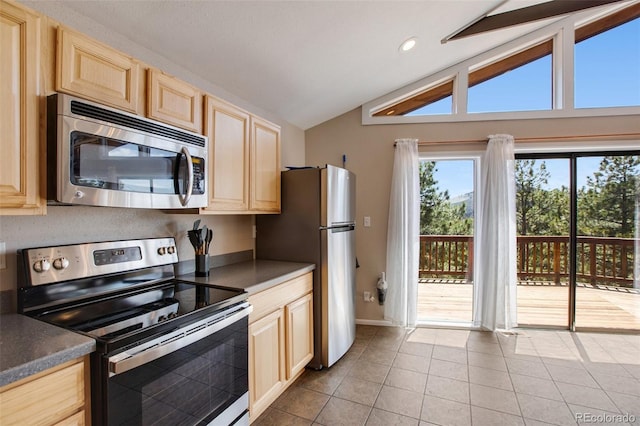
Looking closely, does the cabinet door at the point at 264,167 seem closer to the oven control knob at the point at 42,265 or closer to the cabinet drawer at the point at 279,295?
the cabinet drawer at the point at 279,295

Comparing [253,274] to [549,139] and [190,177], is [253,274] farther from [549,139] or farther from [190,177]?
[549,139]

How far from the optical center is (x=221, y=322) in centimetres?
156

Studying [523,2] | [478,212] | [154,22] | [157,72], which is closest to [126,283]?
[157,72]

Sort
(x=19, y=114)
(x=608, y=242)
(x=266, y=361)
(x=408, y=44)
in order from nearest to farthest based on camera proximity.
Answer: (x=19, y=114) → (x=266, y=361) → (x=408, y=44) → (x=608, y=242)

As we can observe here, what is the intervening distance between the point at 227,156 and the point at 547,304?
3.73m

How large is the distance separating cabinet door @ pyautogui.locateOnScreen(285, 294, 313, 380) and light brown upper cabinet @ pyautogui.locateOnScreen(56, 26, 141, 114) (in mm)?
1576

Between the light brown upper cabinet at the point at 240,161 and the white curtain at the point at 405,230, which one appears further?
the white curtain at the point at 405,230

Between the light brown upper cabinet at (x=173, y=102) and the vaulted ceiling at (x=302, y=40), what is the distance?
13.9 inches

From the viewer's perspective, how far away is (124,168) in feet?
4.85

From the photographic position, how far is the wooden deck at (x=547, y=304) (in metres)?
3.47

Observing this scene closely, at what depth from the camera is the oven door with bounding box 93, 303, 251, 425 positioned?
3.58 feet

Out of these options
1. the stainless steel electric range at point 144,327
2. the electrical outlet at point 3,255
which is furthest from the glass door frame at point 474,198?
the electrical outlet at point 3,255

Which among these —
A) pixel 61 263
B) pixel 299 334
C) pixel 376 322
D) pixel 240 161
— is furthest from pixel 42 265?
pixel 376 322

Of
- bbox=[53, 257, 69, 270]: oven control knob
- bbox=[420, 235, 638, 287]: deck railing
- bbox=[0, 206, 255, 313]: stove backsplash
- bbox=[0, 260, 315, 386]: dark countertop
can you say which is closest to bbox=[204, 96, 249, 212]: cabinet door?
bbox=[0, 206, 255, 313]: stove backsplash
